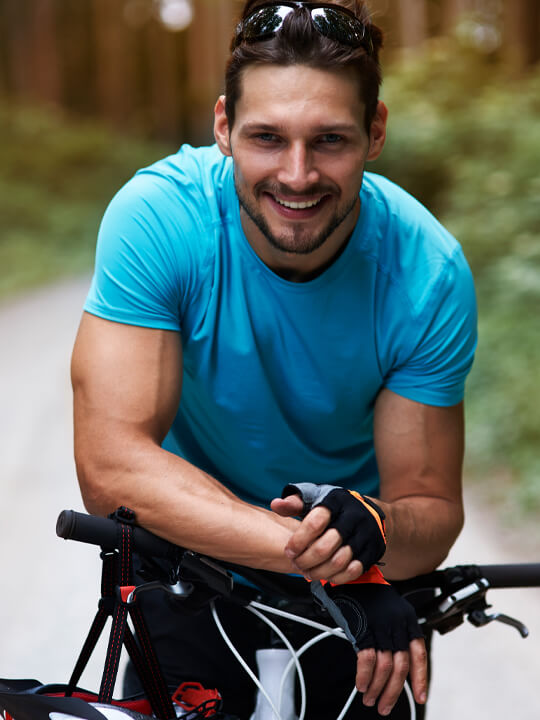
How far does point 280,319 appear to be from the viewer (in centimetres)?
247

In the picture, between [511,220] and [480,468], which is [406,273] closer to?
[480,468]

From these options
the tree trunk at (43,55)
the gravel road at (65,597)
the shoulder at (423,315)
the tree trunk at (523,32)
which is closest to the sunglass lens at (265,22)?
the shoulder at (423,315)

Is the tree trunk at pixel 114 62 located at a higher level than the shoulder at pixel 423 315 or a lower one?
higher

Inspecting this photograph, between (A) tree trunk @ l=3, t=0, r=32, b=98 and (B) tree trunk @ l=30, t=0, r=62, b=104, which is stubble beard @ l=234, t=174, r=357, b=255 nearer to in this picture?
(B) tree trunk @ l=30, t=0, r=62, b=104

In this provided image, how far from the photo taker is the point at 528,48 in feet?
45.0

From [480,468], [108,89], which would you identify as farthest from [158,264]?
[108,89]

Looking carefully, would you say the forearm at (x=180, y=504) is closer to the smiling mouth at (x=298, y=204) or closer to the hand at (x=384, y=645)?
the hand at (x=384, y=645)

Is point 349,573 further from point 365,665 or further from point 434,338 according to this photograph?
point 434,338

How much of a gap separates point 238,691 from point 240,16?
1.73 meters

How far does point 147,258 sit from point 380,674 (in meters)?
1.15

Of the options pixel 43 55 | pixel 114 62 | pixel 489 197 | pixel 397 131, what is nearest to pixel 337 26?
pixel 489 197

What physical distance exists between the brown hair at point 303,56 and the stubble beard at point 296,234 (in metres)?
0.22

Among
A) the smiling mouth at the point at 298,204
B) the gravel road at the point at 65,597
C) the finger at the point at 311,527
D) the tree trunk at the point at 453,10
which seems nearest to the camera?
the finger at the point at 311,527

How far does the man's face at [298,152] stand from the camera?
2.22 meters
